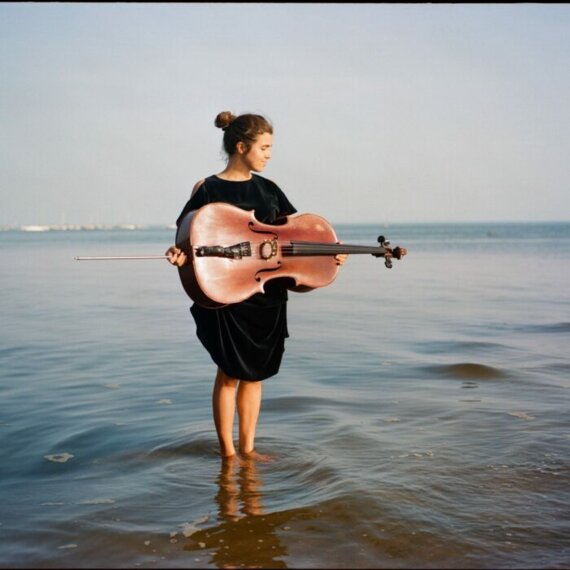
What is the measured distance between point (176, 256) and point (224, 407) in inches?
39.2

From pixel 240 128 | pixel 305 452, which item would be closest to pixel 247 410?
pixel 305 452

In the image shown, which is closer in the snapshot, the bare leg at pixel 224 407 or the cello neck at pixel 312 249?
the cello neck at pixel 312 249

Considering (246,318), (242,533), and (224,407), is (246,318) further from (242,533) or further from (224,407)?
(242,533)

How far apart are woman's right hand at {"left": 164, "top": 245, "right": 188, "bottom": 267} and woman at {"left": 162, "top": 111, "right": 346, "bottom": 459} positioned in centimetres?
36

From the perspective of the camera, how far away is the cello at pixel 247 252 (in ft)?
12.5

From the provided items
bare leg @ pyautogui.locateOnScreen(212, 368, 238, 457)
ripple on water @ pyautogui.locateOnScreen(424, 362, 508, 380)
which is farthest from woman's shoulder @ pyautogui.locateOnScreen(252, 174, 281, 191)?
ripple on water @ pyautogui.locateOnScreen(424, 362, 508, 380)

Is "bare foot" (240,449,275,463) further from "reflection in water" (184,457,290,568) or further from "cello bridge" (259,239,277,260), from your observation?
→ "cello bridge" (259,239,277,260)

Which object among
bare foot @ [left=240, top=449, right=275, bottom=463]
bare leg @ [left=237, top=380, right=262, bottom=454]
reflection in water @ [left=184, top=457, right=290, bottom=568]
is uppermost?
bare leg @ [left=237, top=380, right=262, bottom=454]

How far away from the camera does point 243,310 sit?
4.18 m

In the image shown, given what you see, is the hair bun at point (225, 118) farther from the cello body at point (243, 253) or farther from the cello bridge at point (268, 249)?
the cello bridge at point (268, 249)

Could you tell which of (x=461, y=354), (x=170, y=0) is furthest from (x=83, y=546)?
(x=461, y=354)

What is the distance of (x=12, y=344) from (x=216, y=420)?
15.0ft

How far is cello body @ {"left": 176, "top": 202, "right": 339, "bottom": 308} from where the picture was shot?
3.81m

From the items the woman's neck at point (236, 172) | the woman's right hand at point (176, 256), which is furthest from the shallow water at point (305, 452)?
the woman's neck at point (236, 172)
